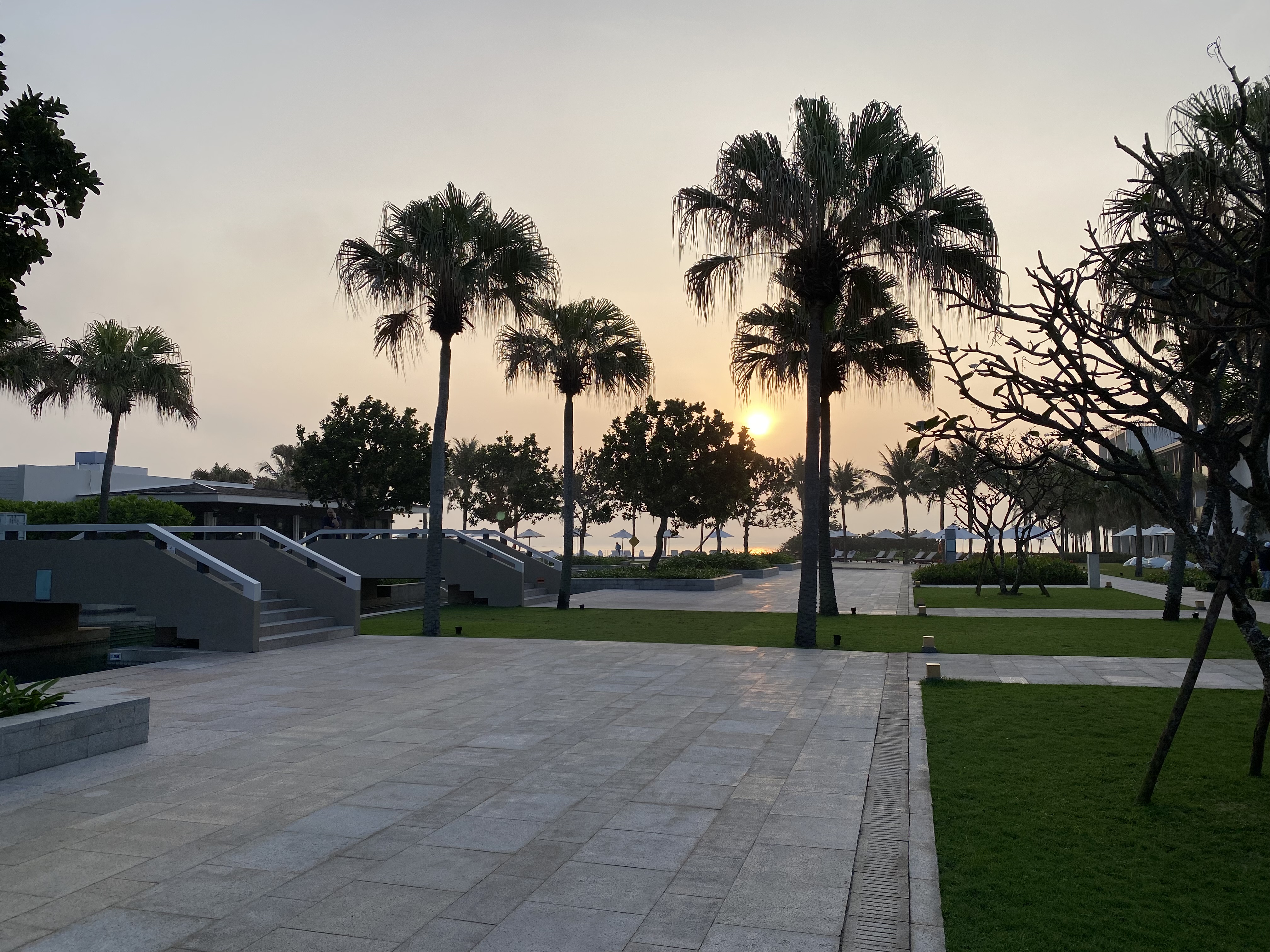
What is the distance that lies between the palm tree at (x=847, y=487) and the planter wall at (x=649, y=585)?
4787 cm

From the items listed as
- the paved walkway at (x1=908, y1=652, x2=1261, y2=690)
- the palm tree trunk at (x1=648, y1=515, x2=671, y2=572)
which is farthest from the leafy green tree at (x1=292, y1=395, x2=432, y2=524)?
the paved walkway at (x1=908, y1=652, x2=1261, y2=690)

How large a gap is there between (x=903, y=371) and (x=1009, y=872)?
18314 mm

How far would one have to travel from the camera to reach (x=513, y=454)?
65938 mm

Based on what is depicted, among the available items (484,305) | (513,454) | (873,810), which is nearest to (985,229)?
(484,305)

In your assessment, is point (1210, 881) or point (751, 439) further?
point (751, 439)

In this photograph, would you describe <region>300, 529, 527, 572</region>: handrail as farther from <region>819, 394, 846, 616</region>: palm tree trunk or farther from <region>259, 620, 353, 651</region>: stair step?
<region>819, 394, 846, 616</region>: palm tree trunk

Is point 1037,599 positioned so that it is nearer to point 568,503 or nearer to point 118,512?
point 568,503

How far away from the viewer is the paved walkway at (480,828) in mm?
4633

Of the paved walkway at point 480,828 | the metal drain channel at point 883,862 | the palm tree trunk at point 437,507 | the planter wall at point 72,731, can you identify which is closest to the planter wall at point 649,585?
the palm tree trunk at point 437,507

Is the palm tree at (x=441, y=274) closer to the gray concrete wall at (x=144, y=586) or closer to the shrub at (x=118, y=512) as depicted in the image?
the gray concrete wall at (x=144, y=586)

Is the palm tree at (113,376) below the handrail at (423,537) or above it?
above

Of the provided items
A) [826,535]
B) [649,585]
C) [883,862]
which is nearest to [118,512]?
[649,585]

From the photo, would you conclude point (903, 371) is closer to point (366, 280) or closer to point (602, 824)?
point (366, 280)

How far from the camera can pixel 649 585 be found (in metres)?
34.4
